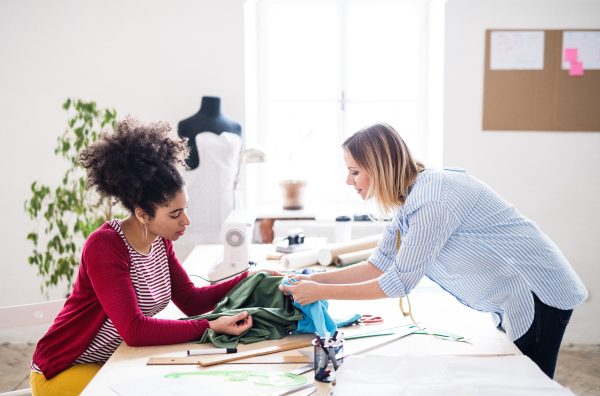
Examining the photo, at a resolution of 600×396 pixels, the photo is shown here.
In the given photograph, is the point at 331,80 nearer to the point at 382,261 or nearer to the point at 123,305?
the point at 382,261

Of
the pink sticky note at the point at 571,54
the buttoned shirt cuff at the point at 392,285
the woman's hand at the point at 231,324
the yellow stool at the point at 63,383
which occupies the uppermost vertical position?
the pink sticky note at the point at 571,54

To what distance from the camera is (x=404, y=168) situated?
1492mm

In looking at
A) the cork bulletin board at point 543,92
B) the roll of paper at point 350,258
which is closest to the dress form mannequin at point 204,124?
the roll of paper at point 350,258

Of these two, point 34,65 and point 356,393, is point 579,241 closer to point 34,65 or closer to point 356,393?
point 356,393

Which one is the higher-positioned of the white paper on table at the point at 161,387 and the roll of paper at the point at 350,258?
the white paper on table at the point at 161,387

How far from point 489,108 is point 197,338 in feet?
8.85

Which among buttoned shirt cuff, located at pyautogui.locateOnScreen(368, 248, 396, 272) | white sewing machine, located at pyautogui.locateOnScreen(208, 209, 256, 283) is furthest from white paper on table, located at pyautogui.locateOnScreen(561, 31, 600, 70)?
white sewing machine, located at pyautogui.locateOnScreen(208, 209, 256, 283)

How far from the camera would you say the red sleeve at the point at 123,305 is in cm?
131

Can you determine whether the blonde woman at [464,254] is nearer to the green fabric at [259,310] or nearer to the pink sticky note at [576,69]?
the green fabric at [259,310]

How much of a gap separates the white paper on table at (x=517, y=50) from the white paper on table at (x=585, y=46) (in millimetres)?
163

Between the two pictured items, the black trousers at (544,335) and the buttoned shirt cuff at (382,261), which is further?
the buttoned shirt cuff at (382,261)

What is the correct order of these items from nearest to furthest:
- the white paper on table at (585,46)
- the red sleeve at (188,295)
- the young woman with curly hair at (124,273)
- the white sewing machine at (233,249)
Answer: the young woman with curly hair at (124,273) < the red sleeve at (188,295) < the white sewing machine at (233,249) < the white paper on table at (585,46)

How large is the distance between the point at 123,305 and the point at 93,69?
249 centimetres

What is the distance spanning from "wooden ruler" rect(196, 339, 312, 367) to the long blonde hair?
0.50 metres
